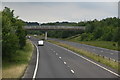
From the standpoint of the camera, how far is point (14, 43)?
41.3m

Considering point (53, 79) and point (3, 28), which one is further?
point (3, 28)

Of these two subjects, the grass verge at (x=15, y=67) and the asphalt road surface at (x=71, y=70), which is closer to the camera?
the asphalt road surface at (x=71, y=70)

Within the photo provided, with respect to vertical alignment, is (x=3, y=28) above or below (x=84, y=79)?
above

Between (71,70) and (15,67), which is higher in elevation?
(71,70)

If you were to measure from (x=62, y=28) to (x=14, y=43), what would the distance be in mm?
90202

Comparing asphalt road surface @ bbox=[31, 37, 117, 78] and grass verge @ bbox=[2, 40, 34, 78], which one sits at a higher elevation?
asphalt road surface @ bbox=[31, 37, 117, 78]

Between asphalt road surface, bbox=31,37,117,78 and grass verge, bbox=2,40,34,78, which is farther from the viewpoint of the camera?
grass verge, bbox=2,40,34,78

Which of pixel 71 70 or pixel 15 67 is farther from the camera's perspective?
pixel 15 67

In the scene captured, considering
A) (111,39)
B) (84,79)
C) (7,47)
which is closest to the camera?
(84,79)

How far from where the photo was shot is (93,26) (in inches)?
5778

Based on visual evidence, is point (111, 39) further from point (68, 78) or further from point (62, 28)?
point (68, 78)

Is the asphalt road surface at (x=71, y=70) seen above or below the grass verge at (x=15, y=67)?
above

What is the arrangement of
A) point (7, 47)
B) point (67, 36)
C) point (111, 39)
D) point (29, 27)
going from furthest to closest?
1. point (67, 36)
2. point (29, 27)
3. point (111, 39)
4. point (7, 47)

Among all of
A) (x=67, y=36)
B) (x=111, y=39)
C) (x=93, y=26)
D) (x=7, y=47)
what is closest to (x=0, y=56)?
(x=7, y=47)
